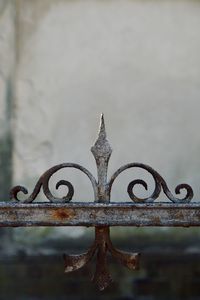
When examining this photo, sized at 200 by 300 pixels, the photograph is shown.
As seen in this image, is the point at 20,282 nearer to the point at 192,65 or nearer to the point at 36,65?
the point at 36,65

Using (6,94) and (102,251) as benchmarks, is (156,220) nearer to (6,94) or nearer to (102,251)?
(102,251)

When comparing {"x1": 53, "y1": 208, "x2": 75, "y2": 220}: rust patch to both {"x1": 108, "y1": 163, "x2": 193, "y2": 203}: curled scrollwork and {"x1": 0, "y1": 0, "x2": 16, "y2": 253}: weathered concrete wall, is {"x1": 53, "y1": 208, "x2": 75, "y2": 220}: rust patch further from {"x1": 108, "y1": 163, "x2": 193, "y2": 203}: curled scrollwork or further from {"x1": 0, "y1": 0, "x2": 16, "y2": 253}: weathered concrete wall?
{"x1": 0, "y1": 0, "x2": 16, "y2": 253}: weathered concrete wall

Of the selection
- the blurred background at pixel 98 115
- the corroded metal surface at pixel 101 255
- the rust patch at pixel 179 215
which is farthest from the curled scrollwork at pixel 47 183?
the blurred background at pixel 98 115

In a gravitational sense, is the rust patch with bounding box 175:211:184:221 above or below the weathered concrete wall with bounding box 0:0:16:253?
below

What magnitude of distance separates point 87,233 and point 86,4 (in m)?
1.42

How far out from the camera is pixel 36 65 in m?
4.85

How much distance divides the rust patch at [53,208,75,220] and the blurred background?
9.08 ft

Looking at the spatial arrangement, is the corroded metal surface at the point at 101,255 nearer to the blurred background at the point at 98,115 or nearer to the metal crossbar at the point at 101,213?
the metal crossbar at the point at 101,213

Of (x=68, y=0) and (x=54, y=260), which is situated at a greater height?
(x=68, y=0)

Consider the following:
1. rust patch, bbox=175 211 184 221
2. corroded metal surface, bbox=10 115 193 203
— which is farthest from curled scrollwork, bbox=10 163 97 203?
rust patch, bbox=175 211 184 221

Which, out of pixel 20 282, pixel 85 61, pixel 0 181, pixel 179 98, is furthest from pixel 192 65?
pixel 20 282

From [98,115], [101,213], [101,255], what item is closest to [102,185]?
[101,213]

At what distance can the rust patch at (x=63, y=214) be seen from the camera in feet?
6.66

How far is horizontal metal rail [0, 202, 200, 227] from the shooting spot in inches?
79.8
